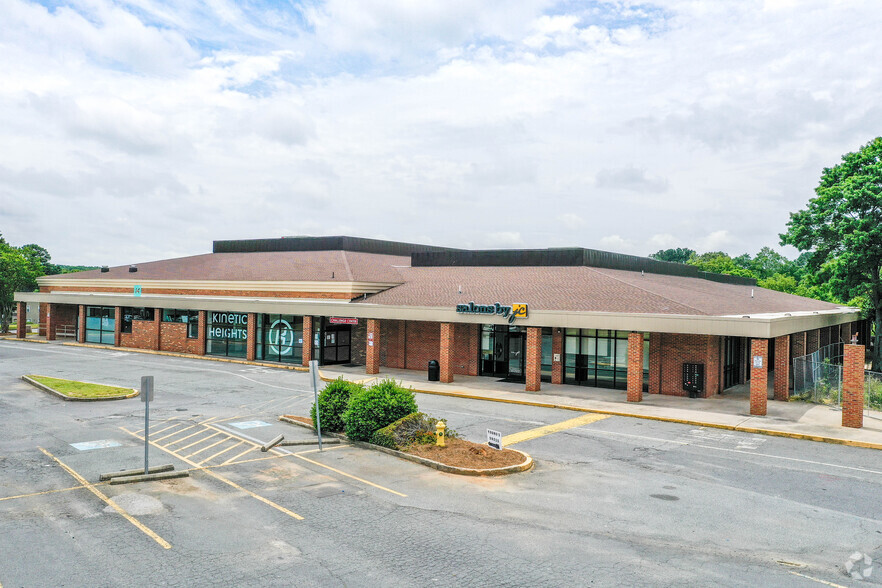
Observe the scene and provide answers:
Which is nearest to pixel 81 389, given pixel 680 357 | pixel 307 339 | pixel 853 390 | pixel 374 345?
pixel 307 339

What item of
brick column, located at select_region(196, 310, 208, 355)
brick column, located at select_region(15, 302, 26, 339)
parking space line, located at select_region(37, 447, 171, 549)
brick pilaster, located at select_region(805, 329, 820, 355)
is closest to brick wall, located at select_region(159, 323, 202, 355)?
brick column, located at select_region(196, 310, 208, 355)

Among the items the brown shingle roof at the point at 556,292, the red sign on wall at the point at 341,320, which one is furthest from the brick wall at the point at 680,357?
the red sign on wall at the point at 341,320

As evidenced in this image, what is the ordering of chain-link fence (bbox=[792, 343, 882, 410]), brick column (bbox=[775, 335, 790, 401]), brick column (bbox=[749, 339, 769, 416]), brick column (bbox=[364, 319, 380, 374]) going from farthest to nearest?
brick column (bbox=[364, 319, 380, 374]) → brick column (bbox=[775, 335, 790, 401]) → chain-link fence (bbox=[792, 343, 882, 410]) → brick column (bbox=[749, 339, 769, 416])

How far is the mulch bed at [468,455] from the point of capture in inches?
623

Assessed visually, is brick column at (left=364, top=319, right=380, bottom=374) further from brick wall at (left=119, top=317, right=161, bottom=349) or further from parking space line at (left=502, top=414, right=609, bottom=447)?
brick wall at (left=119, top=317, right=161, bottom=349)

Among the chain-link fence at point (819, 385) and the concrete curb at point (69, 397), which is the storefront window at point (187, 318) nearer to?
the concrete curb at point (69, 397)

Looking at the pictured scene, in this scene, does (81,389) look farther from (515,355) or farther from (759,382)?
(759,382)

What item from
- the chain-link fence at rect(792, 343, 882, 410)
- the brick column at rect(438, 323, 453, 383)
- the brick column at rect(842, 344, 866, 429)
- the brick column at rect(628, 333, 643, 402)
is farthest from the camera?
the brick column at rect(438, 323, 453, 383)

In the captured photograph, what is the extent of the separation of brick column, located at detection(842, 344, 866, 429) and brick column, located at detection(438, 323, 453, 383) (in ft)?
55.0

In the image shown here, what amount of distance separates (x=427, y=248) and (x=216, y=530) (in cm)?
4877

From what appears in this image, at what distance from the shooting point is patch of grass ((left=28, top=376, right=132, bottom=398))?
83.0 ft

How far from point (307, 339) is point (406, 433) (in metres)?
20.8

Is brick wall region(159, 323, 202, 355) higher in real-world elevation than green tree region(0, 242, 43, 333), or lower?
lower

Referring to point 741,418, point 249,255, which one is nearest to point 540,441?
point 741,418
